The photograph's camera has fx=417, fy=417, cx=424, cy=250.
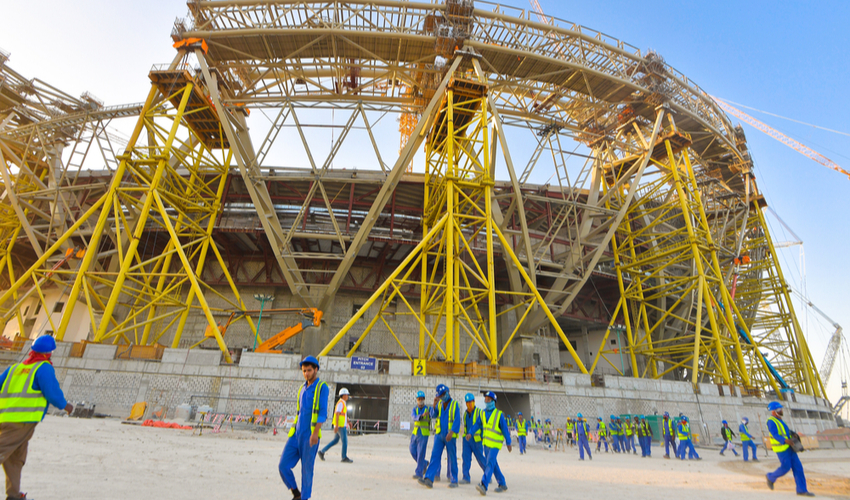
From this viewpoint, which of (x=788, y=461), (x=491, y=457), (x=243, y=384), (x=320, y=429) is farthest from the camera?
(x=243, y=384)

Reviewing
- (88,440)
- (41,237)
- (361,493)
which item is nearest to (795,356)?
(361,493)

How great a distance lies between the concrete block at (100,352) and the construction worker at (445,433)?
48.2 feet

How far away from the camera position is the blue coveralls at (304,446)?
3.79 metres

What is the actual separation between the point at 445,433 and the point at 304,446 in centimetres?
275

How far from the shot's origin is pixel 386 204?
2562 cm

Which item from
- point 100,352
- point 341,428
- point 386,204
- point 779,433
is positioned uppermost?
point 386,204

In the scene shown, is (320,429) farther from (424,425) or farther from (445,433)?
(424,425)

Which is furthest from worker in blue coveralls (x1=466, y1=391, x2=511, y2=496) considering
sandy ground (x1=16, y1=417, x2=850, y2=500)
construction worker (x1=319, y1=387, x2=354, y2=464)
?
construction worker (x1=319, y1=387, x2=354, y2=464)

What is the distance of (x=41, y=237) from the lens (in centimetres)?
2519

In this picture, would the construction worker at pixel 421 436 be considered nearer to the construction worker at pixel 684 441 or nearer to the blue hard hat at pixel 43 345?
the blue hard hat at pixel 43 345

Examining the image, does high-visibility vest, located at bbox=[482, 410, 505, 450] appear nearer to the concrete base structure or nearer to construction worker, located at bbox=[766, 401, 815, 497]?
construction worker, located at bbox=[766, 401, 815, 497]

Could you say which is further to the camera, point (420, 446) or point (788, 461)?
point (788, 461)

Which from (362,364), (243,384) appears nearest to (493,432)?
(362,364)

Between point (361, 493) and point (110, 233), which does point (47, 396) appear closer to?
point (361, 493)
